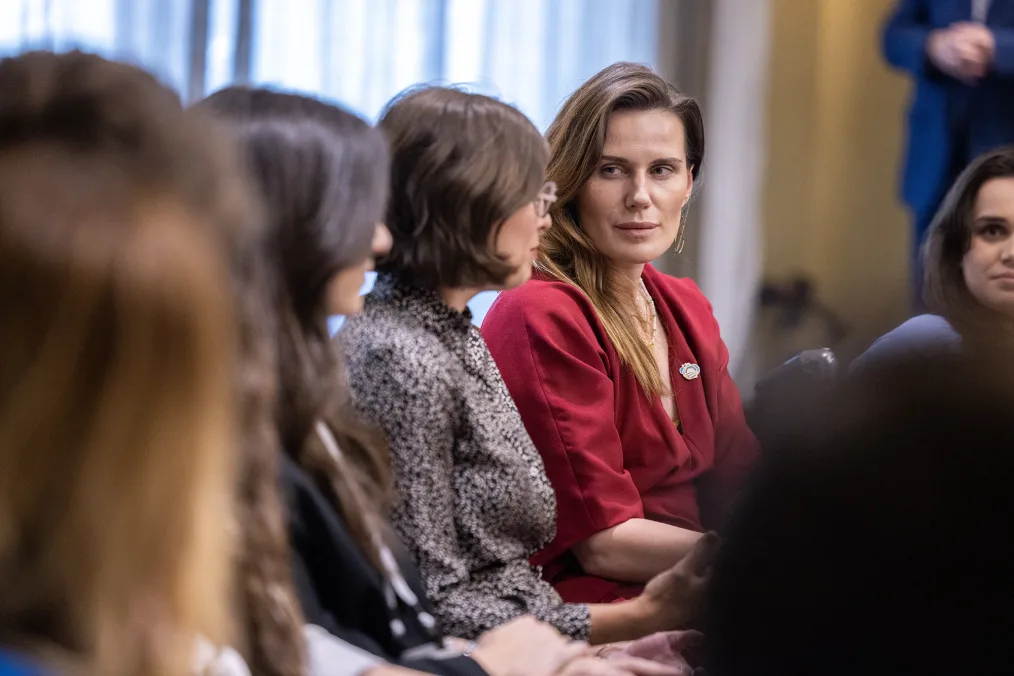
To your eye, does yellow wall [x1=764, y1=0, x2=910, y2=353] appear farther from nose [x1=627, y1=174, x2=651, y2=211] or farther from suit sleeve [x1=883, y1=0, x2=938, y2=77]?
nose [x1=627, y1=174, x2=651, y2=211]

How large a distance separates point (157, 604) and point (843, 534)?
1.59ft

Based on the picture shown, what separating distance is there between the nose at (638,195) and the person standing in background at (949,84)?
3.93ft

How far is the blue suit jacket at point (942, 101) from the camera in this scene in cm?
273

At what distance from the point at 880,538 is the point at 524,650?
464 mm

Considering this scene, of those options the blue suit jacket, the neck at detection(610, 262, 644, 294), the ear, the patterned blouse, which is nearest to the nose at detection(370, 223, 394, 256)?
the patterned blouse

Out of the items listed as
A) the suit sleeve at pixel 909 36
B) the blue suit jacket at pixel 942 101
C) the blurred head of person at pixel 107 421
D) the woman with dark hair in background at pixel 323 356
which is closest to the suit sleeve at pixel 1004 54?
the blue suit jacket at pixel 942 101

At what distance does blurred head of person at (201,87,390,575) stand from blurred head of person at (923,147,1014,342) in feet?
3.88

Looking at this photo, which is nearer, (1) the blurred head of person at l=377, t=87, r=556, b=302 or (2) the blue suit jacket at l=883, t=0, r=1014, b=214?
(1) the blurred head of person at l=377, t=87, r=556, b=302

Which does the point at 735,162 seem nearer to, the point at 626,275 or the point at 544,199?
the point at 626,275

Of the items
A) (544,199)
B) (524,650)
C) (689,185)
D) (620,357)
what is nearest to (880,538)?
(524,650)

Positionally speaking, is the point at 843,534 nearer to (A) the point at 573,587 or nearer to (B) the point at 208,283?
(B) the point at 208,283

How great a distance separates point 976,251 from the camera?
197 cm

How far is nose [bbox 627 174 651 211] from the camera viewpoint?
1.73m

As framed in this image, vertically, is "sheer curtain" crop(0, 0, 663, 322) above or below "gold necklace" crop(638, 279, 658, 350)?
above
